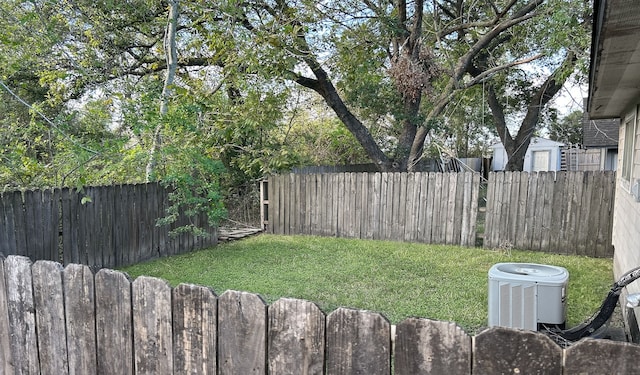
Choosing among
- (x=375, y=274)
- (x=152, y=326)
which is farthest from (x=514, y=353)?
(x=375, y=274)

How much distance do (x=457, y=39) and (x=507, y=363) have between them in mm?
12814

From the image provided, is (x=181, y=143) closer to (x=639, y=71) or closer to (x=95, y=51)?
(x=95, y=51)

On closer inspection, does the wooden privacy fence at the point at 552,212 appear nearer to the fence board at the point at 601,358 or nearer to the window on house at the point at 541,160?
the fence board at the point at 601,358

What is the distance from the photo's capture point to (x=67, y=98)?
30.3 feet

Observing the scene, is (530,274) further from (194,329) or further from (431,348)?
(194,329)

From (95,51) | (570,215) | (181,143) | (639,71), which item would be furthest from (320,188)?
(639,71)

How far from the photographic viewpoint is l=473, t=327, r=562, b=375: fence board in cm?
106

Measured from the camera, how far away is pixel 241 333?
1.45m

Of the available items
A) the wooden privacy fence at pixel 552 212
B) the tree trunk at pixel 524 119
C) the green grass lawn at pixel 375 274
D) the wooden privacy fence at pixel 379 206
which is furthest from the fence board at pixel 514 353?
the tree trunk at pixel 524 119

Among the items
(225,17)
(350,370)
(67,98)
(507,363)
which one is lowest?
(350,370)

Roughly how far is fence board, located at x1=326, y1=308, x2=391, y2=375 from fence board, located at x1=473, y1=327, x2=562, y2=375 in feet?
0.87

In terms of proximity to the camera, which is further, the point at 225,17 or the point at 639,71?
the point at 225,17

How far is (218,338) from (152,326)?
0.32 metres

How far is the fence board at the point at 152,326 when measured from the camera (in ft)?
5.20
